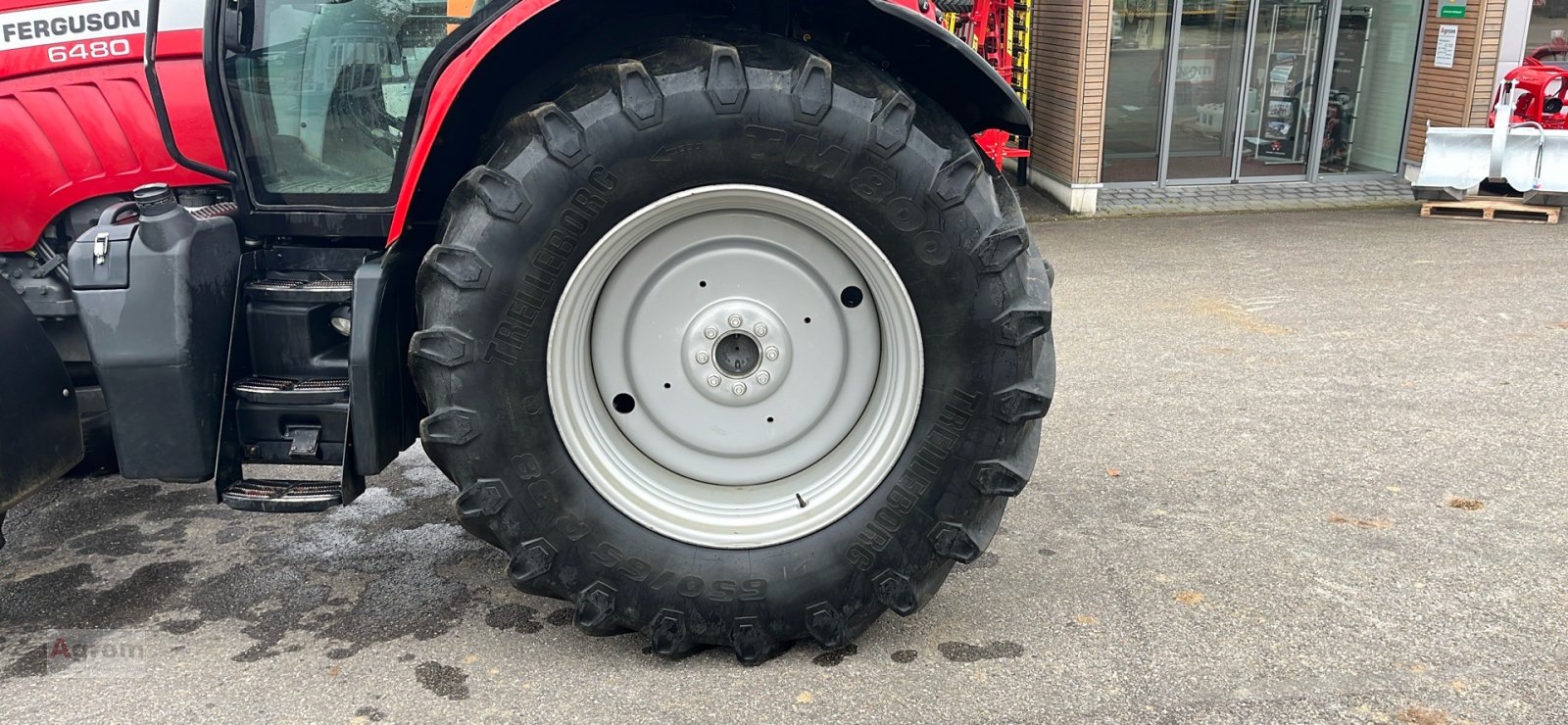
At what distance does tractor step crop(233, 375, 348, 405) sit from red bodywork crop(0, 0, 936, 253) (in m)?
0.67

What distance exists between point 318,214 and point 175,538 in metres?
1.27

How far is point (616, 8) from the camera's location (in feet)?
9.12

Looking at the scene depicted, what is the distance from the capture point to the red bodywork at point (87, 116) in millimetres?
3076

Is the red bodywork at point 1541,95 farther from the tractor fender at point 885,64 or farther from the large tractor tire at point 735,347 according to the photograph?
the large tractor tire at point 735,347

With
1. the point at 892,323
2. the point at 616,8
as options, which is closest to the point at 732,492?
the point at 892,323

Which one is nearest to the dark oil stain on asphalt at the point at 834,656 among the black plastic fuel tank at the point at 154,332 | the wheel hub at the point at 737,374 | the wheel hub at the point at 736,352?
the wheel hub at the point at 737,374

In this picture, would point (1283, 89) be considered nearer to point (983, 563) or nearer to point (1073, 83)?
point (1073, 83)

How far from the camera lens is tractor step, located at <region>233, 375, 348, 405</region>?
291cm

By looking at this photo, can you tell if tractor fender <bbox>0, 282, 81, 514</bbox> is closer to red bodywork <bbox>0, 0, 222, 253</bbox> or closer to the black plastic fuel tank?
the black plastic fuel tank

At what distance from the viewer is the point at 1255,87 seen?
10523 millimetres

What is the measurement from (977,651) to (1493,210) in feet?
25.8

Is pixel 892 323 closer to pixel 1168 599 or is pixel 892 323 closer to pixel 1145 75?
pixel 1168 599

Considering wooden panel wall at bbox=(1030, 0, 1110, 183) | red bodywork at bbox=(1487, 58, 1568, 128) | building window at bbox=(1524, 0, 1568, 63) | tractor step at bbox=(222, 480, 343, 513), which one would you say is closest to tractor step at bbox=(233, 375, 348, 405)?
tractor step at bbox=(222, 480, 343, 513)

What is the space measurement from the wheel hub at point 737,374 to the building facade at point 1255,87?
7.24 metres
